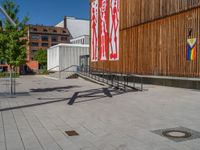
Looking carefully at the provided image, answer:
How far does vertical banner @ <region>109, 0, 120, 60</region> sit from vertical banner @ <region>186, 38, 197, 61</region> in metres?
10.1

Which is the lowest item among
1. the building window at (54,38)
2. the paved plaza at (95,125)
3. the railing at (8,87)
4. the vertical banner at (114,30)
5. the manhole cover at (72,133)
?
the manhole cover at (72,133)

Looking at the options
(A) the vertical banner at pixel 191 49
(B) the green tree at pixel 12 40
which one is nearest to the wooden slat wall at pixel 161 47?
(A) the vertical banner at pixel 191 49

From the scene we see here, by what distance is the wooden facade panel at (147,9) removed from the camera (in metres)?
17.2

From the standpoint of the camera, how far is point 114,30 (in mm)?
26406

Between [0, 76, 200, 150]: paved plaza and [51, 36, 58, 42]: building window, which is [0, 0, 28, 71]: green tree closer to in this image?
[0, 76, 200, 150]: paved plaza

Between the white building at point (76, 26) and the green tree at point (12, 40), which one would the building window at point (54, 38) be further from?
the green tree at point (12, 40)

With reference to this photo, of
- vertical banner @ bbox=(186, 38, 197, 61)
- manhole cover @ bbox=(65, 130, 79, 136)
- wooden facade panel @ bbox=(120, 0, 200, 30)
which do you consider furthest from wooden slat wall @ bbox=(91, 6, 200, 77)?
manhole cover @ bbox=(65, 130, 79, 136)

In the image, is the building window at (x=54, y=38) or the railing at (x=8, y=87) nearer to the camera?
the railing at (x=8, y=87)

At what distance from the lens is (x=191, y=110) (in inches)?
363

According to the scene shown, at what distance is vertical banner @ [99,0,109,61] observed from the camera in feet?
91.8

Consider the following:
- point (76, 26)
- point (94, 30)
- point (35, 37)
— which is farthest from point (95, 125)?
point (76, 26)

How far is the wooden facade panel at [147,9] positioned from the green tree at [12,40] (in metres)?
10.4

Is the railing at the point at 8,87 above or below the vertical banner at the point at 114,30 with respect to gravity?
below

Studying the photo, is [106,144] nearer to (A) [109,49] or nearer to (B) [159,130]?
(B) [159,130]
